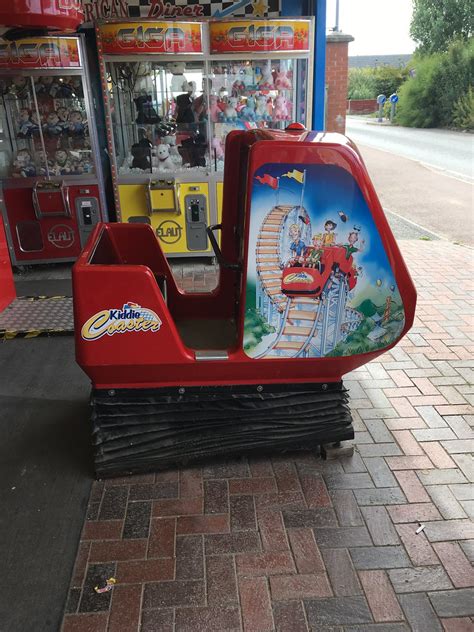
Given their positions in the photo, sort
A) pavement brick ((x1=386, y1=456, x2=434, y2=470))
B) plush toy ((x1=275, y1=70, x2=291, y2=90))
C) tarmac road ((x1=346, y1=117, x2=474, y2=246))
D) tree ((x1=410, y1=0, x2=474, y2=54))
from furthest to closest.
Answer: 1. tree ((x1=410, y1=0, x2=474, y2=54))
2. tarmac road ((x1=346, y1=117, x2=474, y2=246))
3. plush toy ((x1=275, y1=70, x2=291, y2=90))
4. pavement brick ((x1=386, y1=456, x2=434, y2=470))

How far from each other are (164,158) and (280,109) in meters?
1.37

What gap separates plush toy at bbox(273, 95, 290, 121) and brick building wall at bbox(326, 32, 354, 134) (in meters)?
5.10

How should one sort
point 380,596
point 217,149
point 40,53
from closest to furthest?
point 380,596, point 40,53, point 217,149

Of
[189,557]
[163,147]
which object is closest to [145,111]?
[163,147]

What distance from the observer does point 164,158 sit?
19.4ft

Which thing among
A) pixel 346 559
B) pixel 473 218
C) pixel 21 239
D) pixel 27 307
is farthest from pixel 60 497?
pixel 473 218

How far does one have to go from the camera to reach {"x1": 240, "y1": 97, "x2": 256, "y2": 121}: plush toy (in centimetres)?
588

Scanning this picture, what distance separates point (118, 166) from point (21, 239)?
1.32m

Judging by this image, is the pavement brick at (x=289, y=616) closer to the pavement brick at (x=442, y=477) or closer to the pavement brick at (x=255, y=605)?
the pavement brick at (x=255, y=605)

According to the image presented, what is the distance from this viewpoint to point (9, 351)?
4031 millimetres

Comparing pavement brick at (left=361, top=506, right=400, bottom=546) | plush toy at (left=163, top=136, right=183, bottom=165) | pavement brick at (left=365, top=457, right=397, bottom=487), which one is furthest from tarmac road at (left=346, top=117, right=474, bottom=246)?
pavement brick at (left=361, top=506, right=400, bottom=546)

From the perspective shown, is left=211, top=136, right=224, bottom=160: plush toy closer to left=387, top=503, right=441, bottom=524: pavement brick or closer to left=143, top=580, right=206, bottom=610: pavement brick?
left=387, top=503, right=441, bottom=524: pavement brick

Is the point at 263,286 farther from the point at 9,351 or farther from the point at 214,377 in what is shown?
the point at 9,351

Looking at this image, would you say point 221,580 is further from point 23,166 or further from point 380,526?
point 23,166
